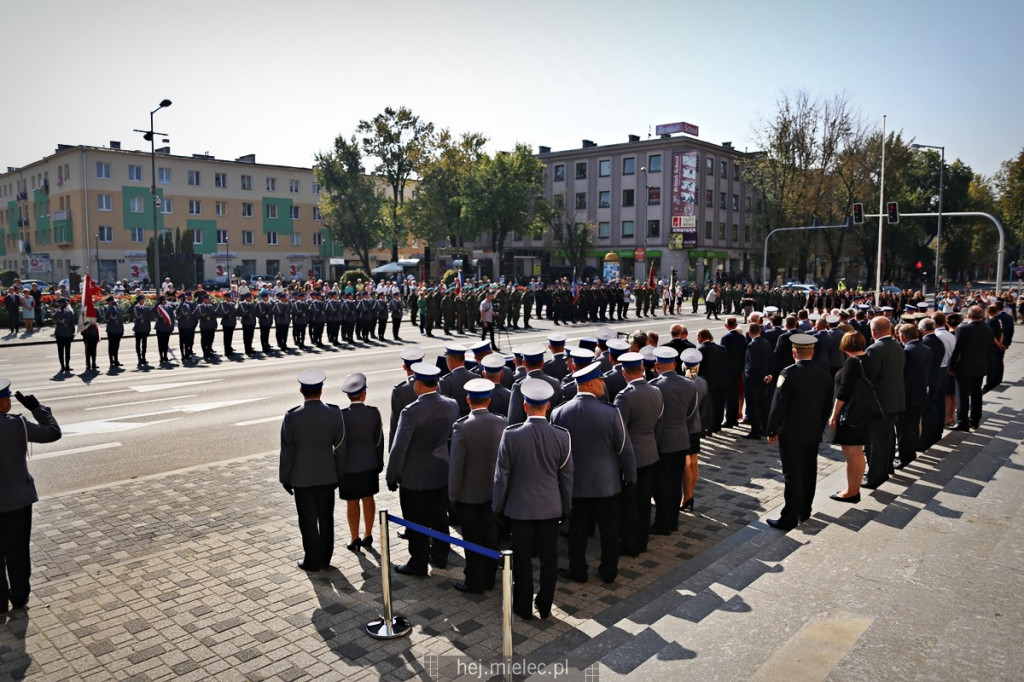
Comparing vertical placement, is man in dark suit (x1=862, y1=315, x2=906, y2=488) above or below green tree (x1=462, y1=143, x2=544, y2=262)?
below

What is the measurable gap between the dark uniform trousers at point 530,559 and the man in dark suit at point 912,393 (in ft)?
21.9

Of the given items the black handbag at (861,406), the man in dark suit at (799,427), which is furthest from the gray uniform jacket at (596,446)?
the black handbag at (861,406)

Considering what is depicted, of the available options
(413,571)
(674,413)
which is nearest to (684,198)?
(674,413)

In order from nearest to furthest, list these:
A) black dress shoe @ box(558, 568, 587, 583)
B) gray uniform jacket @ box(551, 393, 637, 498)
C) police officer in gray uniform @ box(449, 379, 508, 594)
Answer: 1. police officer in gray uniform @ box(449, 379, 508, 594)
2. gray uniform jacket @ box(551, 393, 637, 498)
3. black dress shoe @ box(558, 568, 587, 583)

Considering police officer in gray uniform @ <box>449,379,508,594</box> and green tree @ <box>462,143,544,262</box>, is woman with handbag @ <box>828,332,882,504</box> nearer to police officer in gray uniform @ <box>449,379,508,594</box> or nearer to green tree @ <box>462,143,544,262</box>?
police officer in gray uniform @ <box>449,379,508,594</box>

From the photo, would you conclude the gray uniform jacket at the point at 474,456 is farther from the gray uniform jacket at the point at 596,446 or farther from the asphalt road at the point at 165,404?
the asphalt road at the point at 165,404

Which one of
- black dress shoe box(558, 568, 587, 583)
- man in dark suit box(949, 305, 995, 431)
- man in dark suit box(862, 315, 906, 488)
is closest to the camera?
black dress shoe box(558, 568, 587, 583)

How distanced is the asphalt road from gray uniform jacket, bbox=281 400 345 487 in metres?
4.10

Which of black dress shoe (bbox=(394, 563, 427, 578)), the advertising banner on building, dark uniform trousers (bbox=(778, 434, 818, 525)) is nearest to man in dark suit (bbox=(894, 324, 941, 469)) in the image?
dark uniform trousers (bbox=(778, 434, 818, 525))

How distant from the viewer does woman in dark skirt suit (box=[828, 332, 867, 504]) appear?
812 cm

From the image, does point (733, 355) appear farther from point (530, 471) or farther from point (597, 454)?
point (530, 471)

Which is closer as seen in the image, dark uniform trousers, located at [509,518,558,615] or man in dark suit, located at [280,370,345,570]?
dark uniform trousers, located at [509,518,558,615]

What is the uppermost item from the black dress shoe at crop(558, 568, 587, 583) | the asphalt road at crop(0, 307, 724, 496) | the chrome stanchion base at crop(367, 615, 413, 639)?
the asphalt road at crop(0, 307, 724, 496)

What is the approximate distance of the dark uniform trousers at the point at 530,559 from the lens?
18.1ft
